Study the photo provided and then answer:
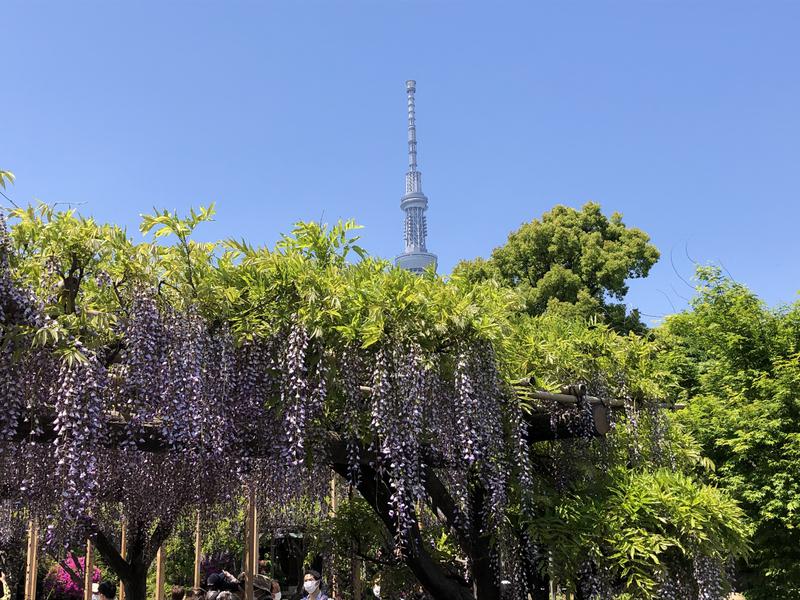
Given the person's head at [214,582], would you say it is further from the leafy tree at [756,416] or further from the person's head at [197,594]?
the leafy tree at [756,416]

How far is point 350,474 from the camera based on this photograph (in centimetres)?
620

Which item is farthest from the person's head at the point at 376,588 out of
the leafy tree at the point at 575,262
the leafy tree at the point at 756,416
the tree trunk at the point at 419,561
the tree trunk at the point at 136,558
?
the leafy tree at the point at 575,262

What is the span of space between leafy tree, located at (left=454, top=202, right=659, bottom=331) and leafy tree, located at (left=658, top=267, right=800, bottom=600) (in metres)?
6.79

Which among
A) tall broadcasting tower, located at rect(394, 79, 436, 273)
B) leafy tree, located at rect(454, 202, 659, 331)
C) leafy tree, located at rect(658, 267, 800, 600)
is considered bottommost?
leafy tree, located at rect(658, 267, 800, 600)

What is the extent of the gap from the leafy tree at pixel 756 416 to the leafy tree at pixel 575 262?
679 cm

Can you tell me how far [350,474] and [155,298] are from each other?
7.54ft

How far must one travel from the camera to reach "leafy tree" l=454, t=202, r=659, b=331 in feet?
63.2

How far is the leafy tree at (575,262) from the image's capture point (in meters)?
19.2

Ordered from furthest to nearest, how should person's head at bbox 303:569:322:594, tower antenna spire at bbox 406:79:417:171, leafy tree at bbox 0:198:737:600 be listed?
tower antenna spire at bbox 406:79:417:171 < person's head at bbox 303:569:322:594 < leafy tree at bbox 0:198:737:600

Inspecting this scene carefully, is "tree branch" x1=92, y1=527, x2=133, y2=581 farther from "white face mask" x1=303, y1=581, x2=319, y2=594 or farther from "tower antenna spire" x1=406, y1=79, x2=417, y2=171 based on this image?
"tower antenna spire" x1=406, y1=79, x2=417, y2=171

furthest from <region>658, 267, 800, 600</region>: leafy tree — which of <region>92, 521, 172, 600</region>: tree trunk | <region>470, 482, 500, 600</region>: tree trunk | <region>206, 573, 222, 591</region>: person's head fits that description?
<region>92, 521, 172, 600</region>: tree trunk

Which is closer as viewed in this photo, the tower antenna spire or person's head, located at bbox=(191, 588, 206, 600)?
person's head, located at bbox=(191, 588, 206, 600)

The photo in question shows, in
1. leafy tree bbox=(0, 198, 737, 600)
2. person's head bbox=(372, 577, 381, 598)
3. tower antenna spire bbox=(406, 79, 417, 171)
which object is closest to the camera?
leafy tree bbox=(0, 198, 737, 600)

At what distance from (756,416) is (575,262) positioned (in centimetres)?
971
